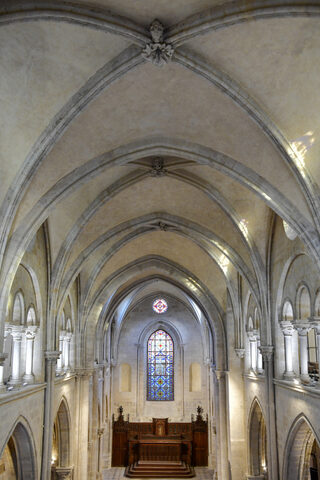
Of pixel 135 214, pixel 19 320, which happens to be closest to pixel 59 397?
pixel 19 320

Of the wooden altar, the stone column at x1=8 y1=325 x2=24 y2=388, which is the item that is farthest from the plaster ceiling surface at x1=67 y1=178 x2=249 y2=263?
the wooden altar

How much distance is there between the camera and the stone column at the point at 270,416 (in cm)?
1609

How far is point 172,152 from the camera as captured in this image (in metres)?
13.9

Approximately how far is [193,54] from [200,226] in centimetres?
1062

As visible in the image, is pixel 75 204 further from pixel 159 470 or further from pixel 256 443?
pixel 159 470

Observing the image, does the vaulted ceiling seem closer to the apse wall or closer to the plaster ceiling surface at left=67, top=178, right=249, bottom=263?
the plaster ceiling surface at left=67, top=178, right=249, bottom=263

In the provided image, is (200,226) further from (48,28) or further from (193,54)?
(48,28)

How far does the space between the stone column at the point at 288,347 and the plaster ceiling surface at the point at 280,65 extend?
242 inches

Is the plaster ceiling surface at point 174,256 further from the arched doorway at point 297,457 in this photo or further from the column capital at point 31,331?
the arched doorway at point 297,457

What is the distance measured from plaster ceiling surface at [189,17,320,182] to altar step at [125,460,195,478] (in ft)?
84.9

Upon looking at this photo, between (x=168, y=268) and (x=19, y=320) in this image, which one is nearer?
(x=19, y=320)

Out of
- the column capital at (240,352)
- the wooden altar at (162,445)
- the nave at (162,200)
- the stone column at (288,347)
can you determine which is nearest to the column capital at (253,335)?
the nave at (162,200)

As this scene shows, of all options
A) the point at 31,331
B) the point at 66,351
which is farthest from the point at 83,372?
the point at 31,331

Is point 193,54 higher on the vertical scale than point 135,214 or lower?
higher
